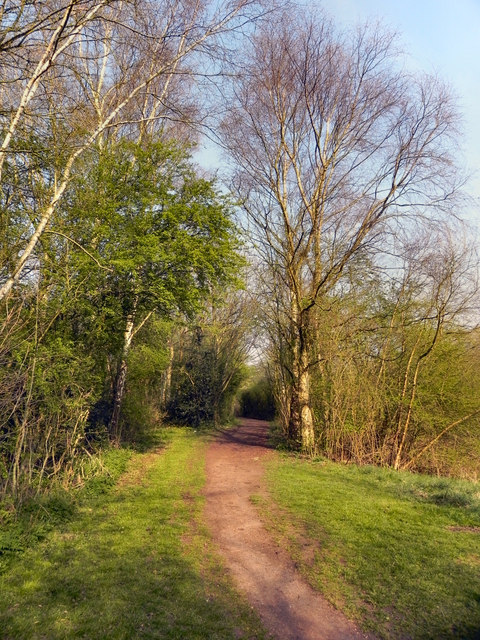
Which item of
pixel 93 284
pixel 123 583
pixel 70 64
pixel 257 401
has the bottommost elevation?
pixel 123 583

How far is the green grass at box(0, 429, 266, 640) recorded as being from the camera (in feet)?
13.5

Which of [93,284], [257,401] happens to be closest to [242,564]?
[93,284]

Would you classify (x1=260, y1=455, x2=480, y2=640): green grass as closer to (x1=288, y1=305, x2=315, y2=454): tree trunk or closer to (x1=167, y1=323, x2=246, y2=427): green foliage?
(x1=288, y1=305, x2=315, y2=454): tree trunk

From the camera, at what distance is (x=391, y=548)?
6094 millimetres

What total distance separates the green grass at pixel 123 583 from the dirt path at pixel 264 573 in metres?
0.21

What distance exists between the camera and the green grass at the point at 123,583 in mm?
4129

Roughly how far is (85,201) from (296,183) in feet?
25.6

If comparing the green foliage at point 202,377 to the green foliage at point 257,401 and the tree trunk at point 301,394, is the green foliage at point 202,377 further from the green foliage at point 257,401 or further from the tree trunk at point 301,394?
the green foliage at point 257,401

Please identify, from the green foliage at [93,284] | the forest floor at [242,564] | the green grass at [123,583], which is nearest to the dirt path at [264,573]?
the forest floor at [242,564]

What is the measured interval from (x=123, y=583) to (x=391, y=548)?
137 inches

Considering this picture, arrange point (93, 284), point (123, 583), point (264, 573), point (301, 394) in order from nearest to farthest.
Result: point (123, 583) → point (264, 573) → point (93, 284) → point (301, 394)

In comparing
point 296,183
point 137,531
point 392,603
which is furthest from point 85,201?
point 392,603

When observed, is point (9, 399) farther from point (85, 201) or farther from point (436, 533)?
point (436, 533)

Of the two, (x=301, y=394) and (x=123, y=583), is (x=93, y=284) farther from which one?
(x=301, y=394)
